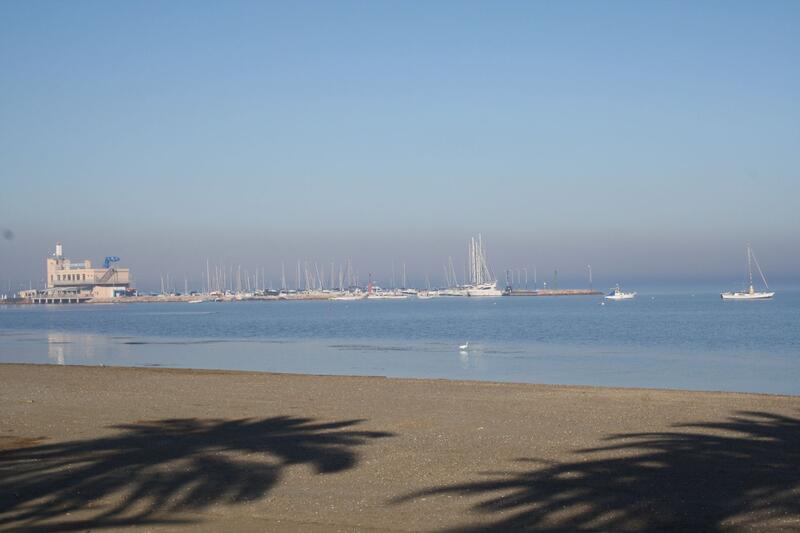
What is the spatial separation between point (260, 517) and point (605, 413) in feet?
31.5

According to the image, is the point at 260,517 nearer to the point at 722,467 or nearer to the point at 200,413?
the point at 722,467

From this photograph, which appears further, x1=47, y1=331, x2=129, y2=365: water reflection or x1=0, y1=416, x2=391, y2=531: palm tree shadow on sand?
x1=47, y1=331, x2=129, y2=365: water reflection

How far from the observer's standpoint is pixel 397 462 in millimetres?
12250

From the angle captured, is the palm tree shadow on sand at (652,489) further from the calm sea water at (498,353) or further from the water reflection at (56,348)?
the water reflection at (56,348)

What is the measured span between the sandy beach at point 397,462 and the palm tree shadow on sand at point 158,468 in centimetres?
3

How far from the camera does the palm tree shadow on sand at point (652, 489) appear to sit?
888 cm

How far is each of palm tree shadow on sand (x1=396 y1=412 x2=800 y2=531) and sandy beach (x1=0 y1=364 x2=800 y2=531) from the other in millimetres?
28

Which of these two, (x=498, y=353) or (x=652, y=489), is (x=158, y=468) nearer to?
(x=652, y=489)

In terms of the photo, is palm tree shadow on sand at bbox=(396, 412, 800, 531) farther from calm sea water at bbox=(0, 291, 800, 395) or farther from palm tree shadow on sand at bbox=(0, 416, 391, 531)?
calm sea water at bbox=(0, 291, 800, 395)

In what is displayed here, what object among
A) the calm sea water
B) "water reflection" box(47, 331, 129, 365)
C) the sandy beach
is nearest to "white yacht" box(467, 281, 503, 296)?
the calm sea water

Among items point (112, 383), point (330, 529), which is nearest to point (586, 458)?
point (330, 529)

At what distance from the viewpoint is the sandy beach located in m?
9.21

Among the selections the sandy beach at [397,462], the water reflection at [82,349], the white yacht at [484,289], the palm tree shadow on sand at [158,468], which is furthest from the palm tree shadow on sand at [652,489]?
the white yacht at [484,289]

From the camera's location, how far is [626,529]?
861 cm
